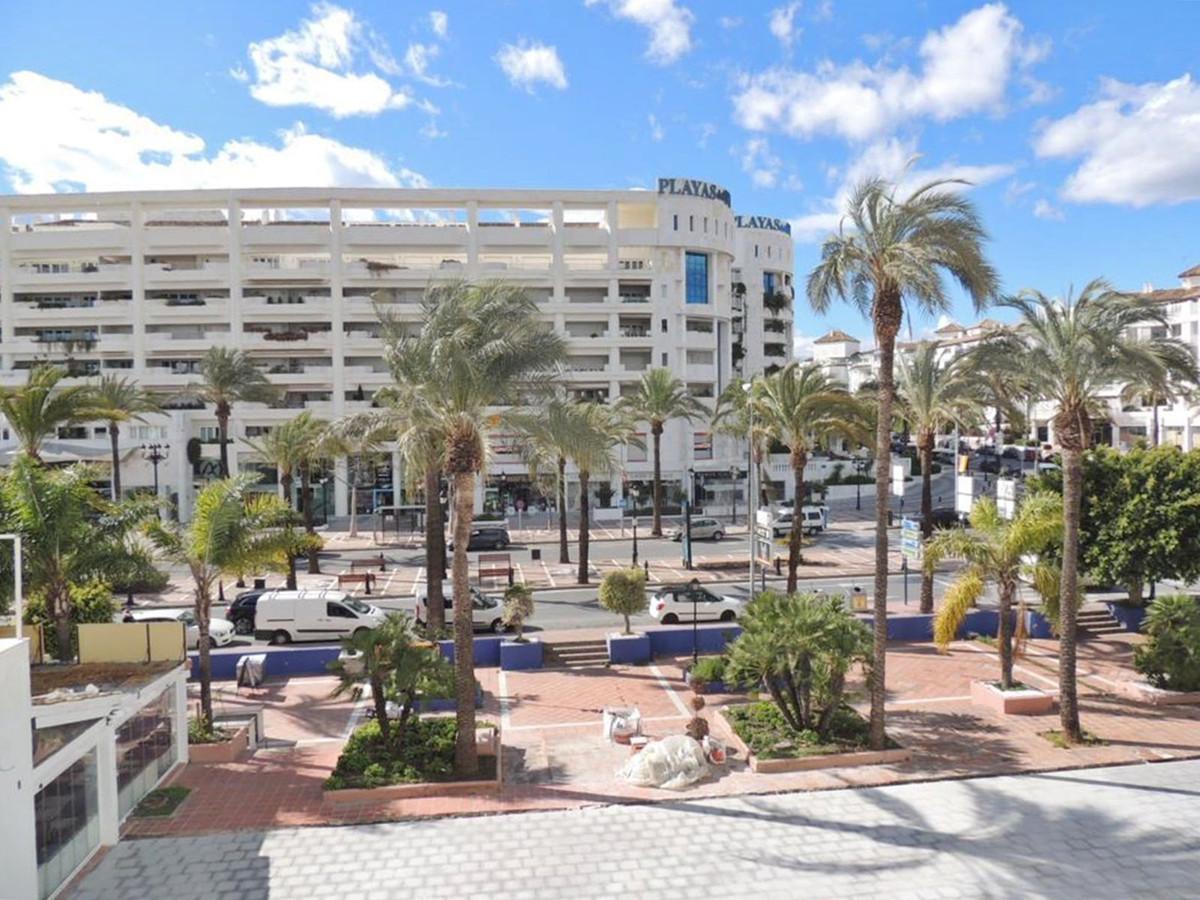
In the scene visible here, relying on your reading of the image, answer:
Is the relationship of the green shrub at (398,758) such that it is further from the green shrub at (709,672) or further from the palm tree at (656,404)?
the palm tree at (656,404)

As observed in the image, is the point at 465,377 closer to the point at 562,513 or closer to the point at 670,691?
the point at 670,691

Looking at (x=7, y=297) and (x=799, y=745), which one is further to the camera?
(x=7, y=297)

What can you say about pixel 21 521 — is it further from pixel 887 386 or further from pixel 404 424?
pixel 887 386

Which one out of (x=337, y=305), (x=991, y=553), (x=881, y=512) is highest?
(x=337, y=305)

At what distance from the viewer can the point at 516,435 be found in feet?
55.6

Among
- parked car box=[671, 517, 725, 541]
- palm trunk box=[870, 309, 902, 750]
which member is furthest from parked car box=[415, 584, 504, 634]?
parked car box=[671, 517, 725, 541]

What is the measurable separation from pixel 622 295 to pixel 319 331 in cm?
2045

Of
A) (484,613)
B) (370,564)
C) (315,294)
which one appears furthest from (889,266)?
(315,294)

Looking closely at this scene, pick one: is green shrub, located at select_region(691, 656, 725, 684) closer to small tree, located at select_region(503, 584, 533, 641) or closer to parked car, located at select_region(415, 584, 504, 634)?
small tree, located at select_region(503, 584, 533, 641)

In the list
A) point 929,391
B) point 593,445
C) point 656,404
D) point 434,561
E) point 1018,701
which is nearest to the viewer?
point 593,445

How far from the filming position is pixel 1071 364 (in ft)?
51.6

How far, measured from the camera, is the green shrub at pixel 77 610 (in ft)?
57.8

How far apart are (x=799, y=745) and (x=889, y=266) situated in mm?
8592

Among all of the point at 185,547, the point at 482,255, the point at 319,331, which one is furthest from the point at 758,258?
the point at 185,547
